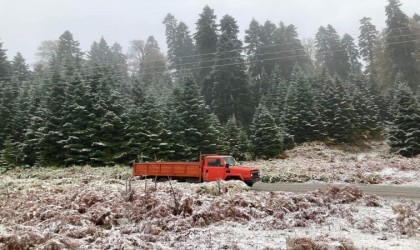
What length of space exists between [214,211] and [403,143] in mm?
32785

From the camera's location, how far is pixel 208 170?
22484mm

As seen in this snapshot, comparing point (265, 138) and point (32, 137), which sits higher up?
point (265, 138)

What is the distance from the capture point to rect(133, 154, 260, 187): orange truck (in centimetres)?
2158

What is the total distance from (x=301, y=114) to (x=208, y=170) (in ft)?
88.1

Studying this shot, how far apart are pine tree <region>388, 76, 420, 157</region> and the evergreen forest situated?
4.3 inches

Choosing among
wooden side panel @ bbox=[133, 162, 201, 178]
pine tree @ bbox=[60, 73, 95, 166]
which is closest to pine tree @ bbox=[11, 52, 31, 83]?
pine tree @ bbox=[60, 73, 95, 166]

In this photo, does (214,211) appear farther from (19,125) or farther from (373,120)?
(373,120)

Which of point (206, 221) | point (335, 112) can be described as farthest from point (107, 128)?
point (335, 112)

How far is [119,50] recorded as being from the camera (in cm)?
9806

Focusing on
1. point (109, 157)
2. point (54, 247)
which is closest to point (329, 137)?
point (109, 157)

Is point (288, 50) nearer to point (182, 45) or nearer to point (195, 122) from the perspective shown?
point (182, 45)

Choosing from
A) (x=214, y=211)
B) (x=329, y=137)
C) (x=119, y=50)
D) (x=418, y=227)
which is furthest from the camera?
(x=119, y=50)

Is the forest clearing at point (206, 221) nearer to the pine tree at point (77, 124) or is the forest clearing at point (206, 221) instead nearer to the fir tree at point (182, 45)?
the pine tree at point (77, 124)

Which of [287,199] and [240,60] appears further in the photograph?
[240,60]
